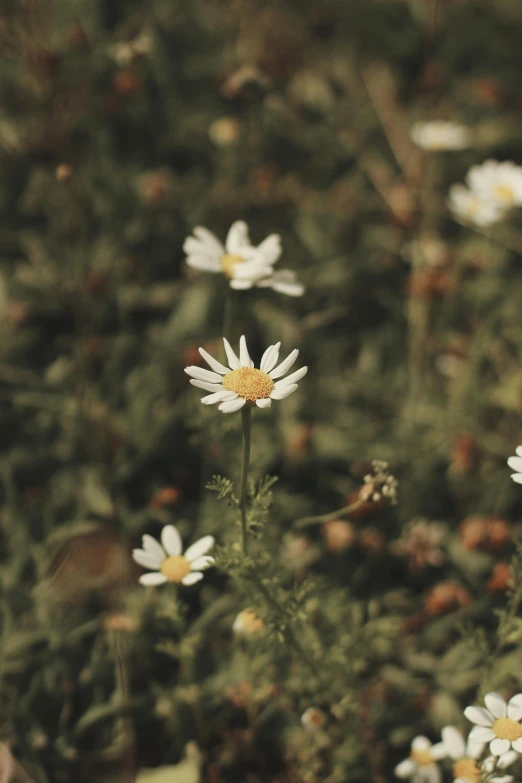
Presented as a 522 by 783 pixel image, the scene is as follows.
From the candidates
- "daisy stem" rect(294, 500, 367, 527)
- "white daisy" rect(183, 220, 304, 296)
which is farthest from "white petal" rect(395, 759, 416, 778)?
"white daisy" rect(183, 220, 304, 296)

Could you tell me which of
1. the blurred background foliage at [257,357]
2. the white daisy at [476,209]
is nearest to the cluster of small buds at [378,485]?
the blurred background foliage at [257,357]

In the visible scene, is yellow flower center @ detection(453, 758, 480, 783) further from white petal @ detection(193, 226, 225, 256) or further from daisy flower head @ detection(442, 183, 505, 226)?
daisy flower head @ detection(442, 183, 505, 226)

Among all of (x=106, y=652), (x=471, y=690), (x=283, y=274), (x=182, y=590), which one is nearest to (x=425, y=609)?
(x=471, y=690)

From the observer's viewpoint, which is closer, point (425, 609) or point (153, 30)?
point (425, 609)

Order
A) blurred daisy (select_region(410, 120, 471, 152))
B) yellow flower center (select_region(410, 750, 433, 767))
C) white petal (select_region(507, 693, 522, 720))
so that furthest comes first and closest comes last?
blurred daisy (select_region(410, 120, 471, 152)) → yellow flower center (select_region(410, 750, 433, 767)) → white petal (select_region(507, 693, 522, 720))

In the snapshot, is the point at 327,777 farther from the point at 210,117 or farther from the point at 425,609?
the point at 210,117

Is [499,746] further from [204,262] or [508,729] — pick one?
[204,262]

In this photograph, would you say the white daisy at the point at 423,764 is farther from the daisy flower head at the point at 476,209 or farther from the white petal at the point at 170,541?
the daisy flower head at the point at 476,209

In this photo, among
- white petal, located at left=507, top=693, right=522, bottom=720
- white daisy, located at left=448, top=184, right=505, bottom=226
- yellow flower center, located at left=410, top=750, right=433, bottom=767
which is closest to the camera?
white petal, located at left=507, top=693, right=522, bottom=720

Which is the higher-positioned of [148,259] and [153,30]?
[153,30]
